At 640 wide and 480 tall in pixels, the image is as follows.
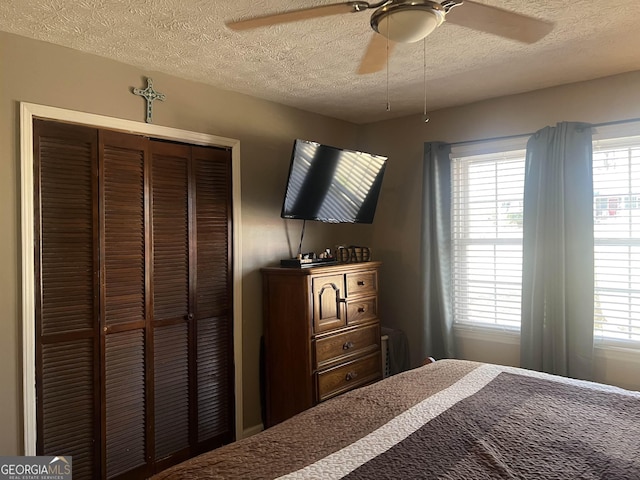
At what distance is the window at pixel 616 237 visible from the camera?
293 centimetres

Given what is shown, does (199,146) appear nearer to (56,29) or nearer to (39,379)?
(56,29)

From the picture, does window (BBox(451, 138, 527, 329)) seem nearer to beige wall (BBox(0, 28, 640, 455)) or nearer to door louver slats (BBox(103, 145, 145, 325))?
beige wall (BBox(0, 28, 640, 455))

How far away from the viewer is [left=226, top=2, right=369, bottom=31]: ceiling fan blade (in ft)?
5.70

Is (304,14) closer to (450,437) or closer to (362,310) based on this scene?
(450,437)

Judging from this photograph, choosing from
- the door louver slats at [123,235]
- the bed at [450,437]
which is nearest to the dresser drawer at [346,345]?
the bed at [450,437]

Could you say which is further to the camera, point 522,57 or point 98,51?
point 522,57

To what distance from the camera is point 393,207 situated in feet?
13.3

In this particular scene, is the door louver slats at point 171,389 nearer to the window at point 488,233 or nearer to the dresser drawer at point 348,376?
the dresser drawer at point 348,376

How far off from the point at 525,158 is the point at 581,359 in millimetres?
1387

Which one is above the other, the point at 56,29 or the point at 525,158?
the point at 56,29

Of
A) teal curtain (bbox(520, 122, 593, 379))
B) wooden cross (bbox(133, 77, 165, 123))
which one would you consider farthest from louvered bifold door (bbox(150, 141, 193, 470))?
Result: teal curtain (bbox(520, 122, 593, 379))

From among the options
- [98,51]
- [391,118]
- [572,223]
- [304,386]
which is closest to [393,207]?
[391,118]

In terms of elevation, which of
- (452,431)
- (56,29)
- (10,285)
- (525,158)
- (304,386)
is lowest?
(304,386)

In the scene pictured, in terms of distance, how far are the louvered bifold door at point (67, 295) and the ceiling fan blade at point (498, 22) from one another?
6.34 feet
